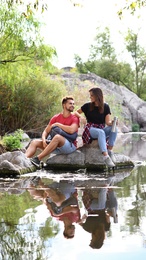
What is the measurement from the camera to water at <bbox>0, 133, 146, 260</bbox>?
3.65m

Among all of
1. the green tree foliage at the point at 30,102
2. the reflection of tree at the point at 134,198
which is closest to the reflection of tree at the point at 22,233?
the reflection of tree at the point at 134,198

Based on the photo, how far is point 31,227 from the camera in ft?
14.4

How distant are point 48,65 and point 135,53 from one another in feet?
142

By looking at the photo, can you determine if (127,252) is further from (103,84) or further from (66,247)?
(103,84)

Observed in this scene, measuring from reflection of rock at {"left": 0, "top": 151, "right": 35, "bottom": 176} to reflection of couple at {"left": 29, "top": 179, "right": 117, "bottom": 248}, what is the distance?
3.84 feet

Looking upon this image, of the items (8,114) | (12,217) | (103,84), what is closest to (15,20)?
(8,114)

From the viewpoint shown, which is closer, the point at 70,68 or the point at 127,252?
the point at 127,252

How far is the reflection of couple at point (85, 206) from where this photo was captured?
430 cm

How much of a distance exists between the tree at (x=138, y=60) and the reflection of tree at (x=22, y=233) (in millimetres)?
51888

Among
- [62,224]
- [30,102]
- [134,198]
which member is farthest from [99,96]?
[30,102]

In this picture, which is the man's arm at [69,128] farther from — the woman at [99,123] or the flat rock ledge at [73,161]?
the flat rock ledge at [73,161]

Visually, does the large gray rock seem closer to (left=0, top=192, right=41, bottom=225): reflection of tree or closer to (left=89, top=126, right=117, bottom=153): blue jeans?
(left=89, top=126, right=117, bottom=153): blue jeans

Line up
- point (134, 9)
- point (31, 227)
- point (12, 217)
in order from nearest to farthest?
point (31, 227) < point (12, 217) < point (134, 9)

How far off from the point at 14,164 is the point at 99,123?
183cm
